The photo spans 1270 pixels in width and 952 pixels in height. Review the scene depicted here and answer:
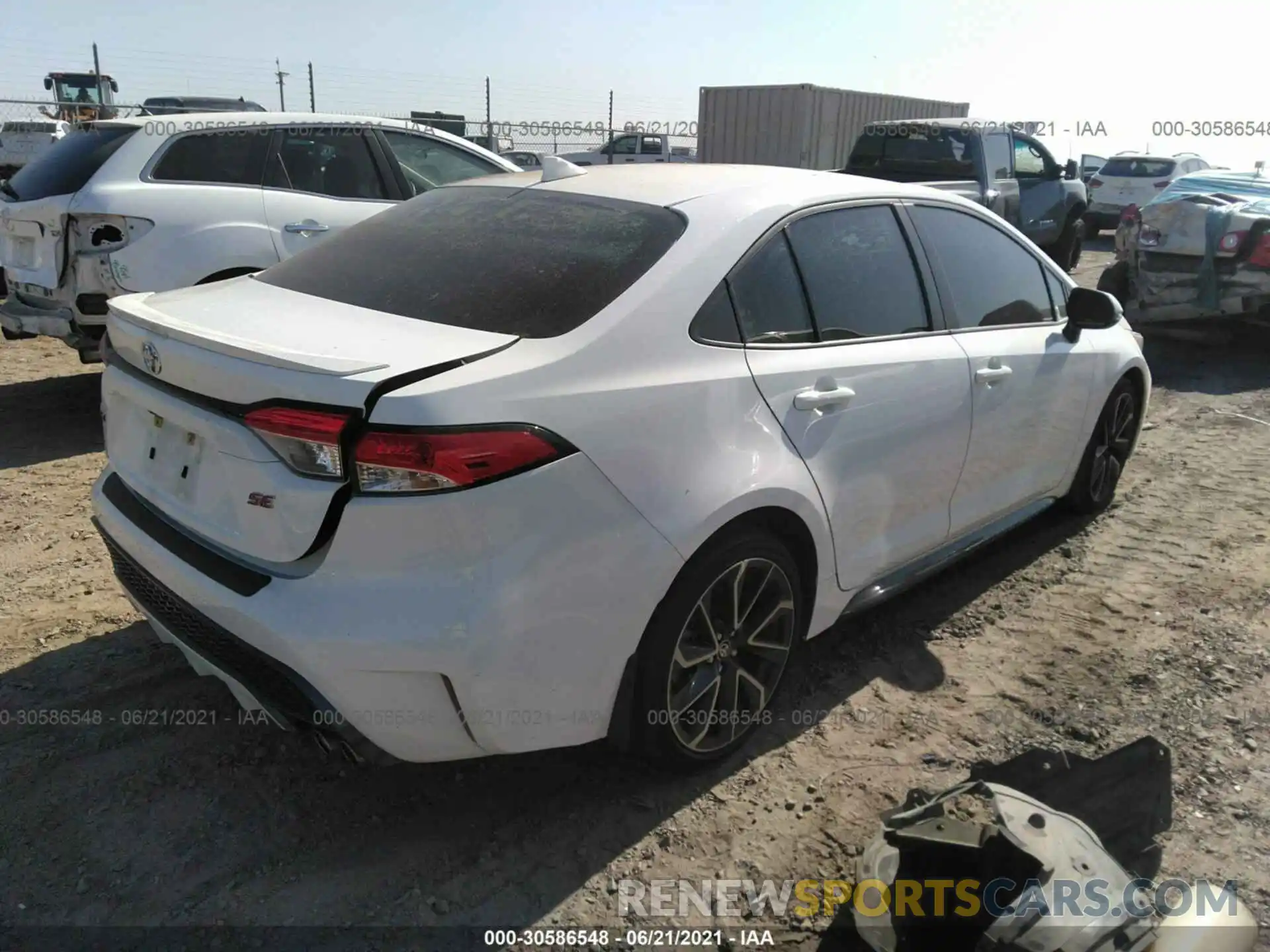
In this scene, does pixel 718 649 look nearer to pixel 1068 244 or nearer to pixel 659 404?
pixel 659 404

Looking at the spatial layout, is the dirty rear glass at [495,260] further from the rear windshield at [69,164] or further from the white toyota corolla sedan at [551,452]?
the rear windshield at [69,164]

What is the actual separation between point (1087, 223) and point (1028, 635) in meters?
15.9

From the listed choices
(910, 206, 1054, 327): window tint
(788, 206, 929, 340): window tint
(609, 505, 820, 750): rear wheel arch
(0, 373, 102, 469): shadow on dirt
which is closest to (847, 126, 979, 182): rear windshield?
(910, 206, 1054, 327): window tint

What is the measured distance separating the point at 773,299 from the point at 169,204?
4269mm

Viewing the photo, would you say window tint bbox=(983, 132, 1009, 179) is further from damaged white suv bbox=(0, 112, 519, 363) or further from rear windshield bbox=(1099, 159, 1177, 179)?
rear windshield bbox=(1099, 159, 1177, 179)

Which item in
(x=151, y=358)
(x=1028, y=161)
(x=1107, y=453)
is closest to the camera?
(x=151, y=358)

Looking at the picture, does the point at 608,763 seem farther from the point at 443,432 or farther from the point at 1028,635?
the point at 1028,635

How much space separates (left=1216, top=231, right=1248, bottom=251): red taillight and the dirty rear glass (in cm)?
716

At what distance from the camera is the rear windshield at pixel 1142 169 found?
19330 millimetres

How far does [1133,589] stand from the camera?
423 centimetres

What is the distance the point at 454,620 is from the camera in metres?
2.14

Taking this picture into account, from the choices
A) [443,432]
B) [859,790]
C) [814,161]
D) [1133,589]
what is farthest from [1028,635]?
[814,161]

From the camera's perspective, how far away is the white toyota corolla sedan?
217cm

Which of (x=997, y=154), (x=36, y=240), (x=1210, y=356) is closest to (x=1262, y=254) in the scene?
(x=1210, y=356)
